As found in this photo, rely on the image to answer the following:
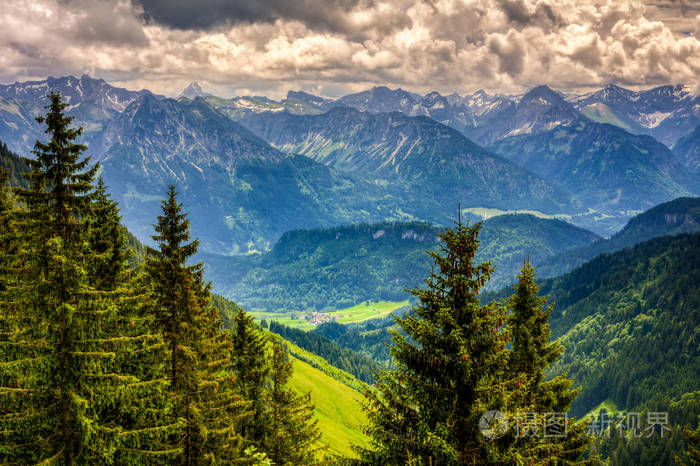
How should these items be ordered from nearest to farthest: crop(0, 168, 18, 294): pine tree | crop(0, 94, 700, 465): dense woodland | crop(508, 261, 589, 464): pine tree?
crop(0, 94, 700, 465): dense woodland → crop(0, 168, 18, 294): pine tree → crop(508, 261, 589, 464): pine tree

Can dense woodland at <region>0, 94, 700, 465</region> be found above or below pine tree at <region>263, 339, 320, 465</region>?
above

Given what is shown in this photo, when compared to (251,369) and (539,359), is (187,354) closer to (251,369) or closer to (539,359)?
(251,369)

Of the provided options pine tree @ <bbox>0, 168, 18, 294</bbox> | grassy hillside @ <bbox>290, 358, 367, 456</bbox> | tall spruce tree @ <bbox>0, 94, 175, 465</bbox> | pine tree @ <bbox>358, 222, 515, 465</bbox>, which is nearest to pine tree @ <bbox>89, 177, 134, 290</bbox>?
pine tree @ <bbox>0, 168, 18, 294</bbox>

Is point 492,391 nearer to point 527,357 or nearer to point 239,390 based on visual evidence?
point 527,357

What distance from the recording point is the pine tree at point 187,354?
23.2 m

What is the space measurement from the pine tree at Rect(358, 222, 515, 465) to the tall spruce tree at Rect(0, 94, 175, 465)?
34.3 ft

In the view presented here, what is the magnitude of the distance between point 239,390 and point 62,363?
13224mm

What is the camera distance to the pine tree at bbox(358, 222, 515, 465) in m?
16.2

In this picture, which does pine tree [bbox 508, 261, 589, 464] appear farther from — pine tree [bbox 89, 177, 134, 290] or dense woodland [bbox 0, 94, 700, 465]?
pine tree [bbox 89, 177, 134, 290]

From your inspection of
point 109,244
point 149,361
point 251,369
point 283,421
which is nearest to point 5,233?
point 109,244

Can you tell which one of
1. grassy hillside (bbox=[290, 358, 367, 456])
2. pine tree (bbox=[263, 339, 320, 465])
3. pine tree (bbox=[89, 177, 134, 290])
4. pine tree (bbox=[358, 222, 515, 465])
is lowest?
grassy hillside (bbox=[290, 358, 367, 456])

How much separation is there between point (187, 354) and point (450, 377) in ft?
44.7

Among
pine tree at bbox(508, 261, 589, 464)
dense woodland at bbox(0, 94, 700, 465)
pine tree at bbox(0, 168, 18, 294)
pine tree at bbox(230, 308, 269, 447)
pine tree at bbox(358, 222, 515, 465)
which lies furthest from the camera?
pine tree at bbox(230, 308, 269, 447)

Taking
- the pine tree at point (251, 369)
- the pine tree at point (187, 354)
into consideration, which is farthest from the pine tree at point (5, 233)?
the pine tree at point (251, 369)
